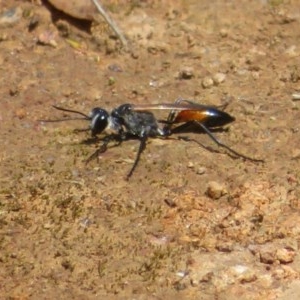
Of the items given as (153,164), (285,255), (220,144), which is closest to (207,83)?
(220,144)

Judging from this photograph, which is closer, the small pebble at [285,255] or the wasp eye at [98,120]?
the small pebble at [285,255]

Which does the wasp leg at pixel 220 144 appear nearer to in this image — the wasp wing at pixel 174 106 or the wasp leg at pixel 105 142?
the wasp wing at pixel 174 106

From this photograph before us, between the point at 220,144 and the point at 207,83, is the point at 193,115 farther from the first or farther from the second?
the point at 207,83

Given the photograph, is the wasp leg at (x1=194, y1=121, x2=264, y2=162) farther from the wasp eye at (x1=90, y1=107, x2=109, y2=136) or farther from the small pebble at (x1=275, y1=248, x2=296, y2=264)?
the small pebble at (x1=275, y1=248, x2=296, y2=264)

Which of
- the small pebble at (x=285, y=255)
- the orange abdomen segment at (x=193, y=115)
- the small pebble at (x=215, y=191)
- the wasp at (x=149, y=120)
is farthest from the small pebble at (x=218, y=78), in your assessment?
the small pebble at (x=285, y=255)

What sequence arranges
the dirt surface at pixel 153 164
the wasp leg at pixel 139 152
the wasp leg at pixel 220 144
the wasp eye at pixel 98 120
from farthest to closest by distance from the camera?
the wasp eye at pixel 98 120 < the wasp leg at pixel 220 144 < the wasp leg at pixel 139 152 < the dirt surface at pixel 153 164

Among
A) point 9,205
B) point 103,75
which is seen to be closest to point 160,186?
point 9,205
